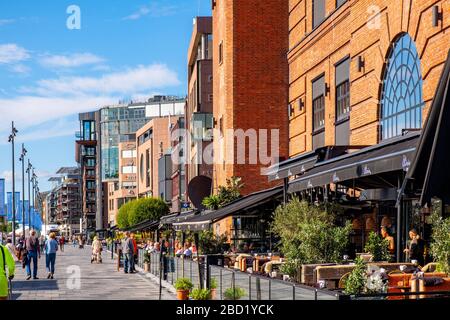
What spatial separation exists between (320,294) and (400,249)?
9485mm

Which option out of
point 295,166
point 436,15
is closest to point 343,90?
point 295,166

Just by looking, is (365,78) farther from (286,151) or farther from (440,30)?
(286,151)

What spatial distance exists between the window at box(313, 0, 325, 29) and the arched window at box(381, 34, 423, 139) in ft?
28.6

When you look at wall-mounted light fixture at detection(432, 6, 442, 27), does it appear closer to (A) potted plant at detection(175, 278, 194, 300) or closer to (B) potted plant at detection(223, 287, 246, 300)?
(A) potted plant at detection(175, 278, 194, 300)

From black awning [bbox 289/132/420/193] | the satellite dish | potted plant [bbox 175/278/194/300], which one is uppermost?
black awning [bbox 289/132/420/193]

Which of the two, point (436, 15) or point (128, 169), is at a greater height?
point (436, 15)

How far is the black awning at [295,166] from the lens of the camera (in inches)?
864

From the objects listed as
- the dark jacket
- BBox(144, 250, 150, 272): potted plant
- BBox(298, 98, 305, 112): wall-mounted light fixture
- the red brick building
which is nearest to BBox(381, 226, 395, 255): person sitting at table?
BBox(298, 98, 305, 112): wall-mounted light fixture

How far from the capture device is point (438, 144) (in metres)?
6.65

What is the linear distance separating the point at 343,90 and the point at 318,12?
5.06 m

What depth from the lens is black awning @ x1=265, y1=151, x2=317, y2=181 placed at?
22.0 m

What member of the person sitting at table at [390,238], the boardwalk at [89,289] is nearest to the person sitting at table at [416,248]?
the person sitting at table at [390,238]

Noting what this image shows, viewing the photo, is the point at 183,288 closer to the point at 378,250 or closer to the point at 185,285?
the point at 185,285
